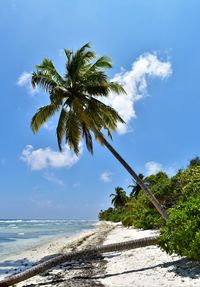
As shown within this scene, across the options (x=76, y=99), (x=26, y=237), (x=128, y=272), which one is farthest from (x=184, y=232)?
(x=26, y=237)

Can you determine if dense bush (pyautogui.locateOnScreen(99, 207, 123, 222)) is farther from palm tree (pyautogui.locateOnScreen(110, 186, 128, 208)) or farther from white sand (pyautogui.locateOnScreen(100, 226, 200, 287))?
white sand (pyautogui.locateOnScreen(100, 226, 200, 287))

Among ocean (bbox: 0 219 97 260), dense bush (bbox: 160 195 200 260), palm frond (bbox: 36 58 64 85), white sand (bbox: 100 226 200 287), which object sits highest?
palm frond (bbox: 36 58 64 85)

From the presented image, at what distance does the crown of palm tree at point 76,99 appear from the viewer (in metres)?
17.6

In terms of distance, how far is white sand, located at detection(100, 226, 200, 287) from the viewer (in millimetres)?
8212

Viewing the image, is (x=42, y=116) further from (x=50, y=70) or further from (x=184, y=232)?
(x=184, y=232)

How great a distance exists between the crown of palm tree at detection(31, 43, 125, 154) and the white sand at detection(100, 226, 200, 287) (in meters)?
7.44

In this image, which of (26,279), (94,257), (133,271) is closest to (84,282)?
(133,271)

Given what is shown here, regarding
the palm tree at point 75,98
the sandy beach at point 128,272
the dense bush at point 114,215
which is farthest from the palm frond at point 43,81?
the dense bush at point 114,215

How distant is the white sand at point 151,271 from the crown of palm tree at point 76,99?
7.44 m

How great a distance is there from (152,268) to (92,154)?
901 centimetres

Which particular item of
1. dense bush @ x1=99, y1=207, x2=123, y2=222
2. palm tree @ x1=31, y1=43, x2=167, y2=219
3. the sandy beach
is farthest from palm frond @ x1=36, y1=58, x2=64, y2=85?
dense bush @ x1=99, y1=207, x2=123, y2=222

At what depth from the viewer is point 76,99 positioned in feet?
57.4

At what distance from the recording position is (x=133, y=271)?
9.91 meters

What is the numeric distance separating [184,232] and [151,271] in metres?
1.43
